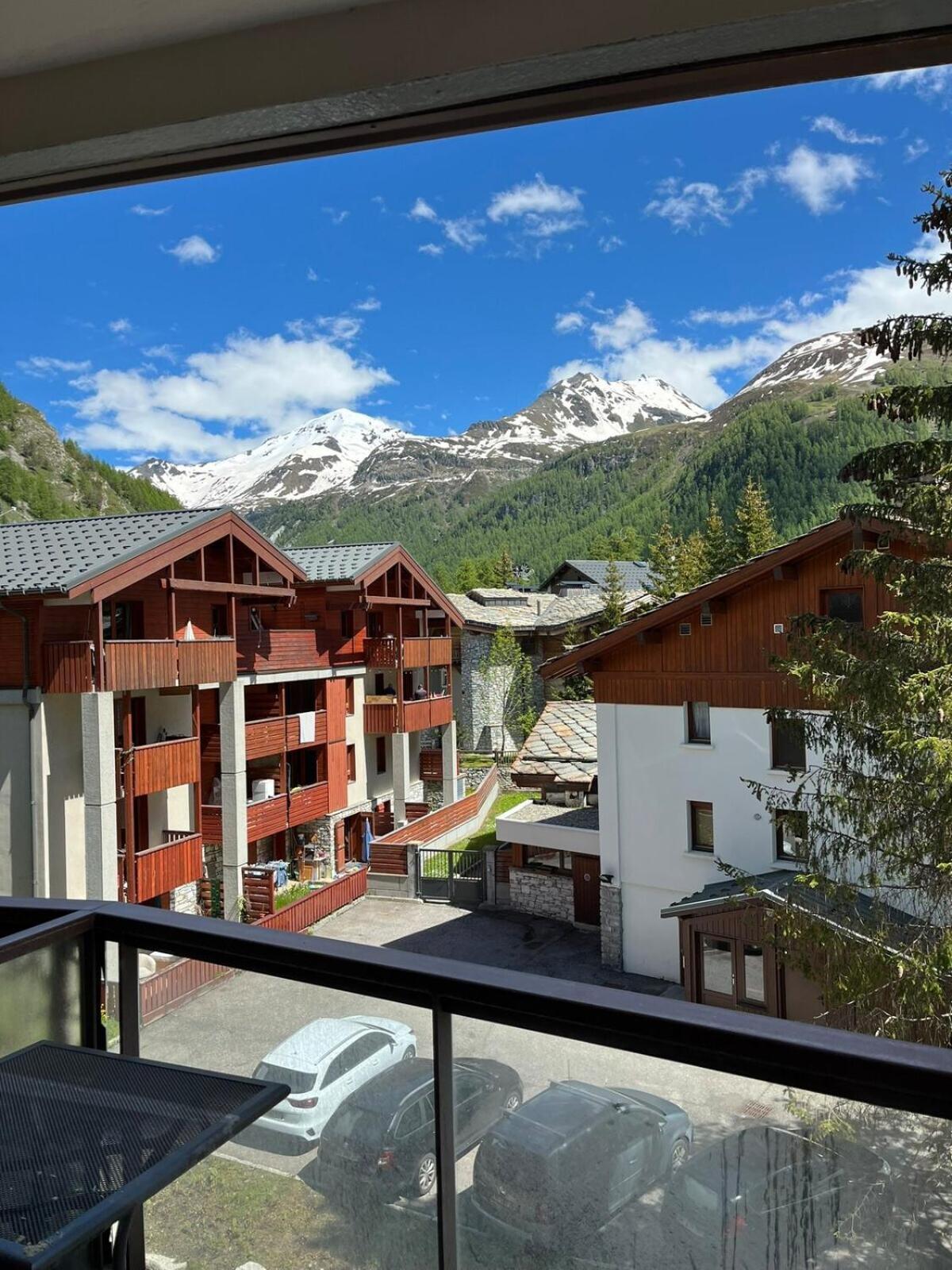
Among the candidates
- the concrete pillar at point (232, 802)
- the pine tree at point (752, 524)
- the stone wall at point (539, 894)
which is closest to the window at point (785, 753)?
the pine tree at point (752, 524)

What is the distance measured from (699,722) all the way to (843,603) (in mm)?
1578

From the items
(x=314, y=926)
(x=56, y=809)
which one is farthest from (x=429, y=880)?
(x=56, y=809)

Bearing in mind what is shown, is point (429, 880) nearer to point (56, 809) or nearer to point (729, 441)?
point (56, 809)

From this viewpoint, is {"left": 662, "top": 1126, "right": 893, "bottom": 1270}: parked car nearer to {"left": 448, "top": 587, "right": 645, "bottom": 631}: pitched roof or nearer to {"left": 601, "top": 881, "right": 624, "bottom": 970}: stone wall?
{"left": 448, "top": 587, "right": 645, "bottom": 631}: pitched roof

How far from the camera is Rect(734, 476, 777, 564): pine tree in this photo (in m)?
3.26

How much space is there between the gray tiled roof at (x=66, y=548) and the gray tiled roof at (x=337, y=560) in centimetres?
183

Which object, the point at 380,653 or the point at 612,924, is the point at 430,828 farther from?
the point at 612,924

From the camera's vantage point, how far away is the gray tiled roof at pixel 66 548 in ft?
19.2

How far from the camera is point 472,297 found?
321 centimetres

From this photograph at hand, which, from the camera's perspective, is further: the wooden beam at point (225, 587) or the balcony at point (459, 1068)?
the wooden beam at point (225, 587)

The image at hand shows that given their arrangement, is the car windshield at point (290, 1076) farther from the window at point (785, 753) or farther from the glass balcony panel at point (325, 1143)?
the window at point (785, 753)

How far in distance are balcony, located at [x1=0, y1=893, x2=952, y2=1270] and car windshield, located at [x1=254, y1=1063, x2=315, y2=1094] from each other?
0.02m

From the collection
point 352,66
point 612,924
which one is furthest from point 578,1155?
point 612,924

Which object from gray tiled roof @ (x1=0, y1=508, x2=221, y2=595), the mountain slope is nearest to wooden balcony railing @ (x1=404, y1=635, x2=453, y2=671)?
gray tiled roof @ (x1=0, y1=508, x2=221, y2=595)
